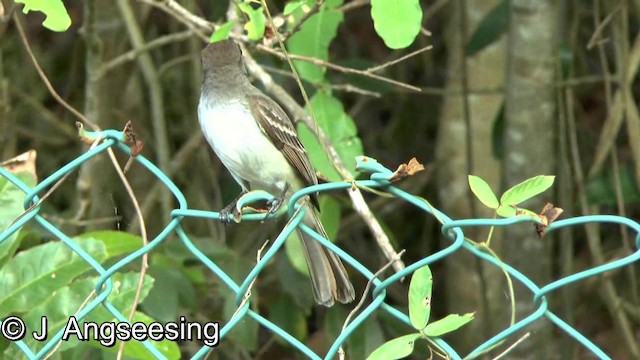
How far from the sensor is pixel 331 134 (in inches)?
128

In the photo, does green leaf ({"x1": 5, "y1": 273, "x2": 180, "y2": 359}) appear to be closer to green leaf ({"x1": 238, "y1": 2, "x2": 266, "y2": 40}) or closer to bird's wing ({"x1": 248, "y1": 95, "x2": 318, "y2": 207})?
green leaf ({"x1": 238, "y1": 2, "x2": 266, "y2": 40})

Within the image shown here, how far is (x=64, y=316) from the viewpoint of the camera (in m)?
2.44

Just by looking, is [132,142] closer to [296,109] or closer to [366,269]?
[366,269]

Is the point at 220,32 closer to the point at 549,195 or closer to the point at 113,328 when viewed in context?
the point at 113,328

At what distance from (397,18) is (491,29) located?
205 centimetres

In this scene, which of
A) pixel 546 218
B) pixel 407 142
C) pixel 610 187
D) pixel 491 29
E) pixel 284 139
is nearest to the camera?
pixel 546 218

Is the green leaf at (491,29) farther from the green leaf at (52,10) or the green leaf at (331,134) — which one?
the green leaf at (52,10)

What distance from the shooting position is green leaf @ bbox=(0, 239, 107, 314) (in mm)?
2465

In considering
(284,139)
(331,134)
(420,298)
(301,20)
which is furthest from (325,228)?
(420,298)

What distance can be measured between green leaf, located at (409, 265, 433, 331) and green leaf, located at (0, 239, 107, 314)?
41.4 inches

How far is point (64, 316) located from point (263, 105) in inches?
37.8

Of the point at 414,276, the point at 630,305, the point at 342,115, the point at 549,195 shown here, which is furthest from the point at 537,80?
the point at 414,276

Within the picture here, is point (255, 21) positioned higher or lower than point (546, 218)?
higher

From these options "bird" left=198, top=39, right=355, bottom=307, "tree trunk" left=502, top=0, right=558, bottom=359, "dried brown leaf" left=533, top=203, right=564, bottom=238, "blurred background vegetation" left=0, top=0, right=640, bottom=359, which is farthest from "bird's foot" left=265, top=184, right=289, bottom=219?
"tree trunk" left=502, top=0, right=558, bottom=359
